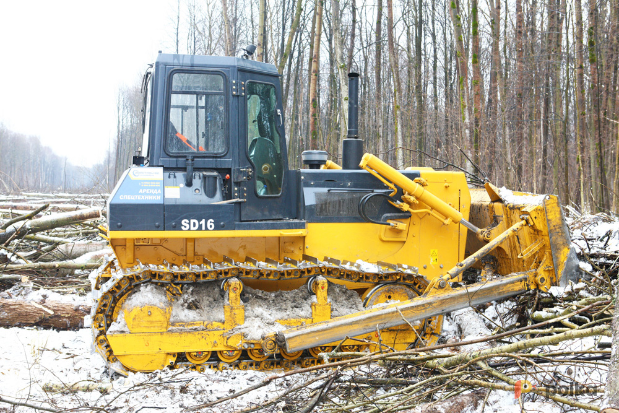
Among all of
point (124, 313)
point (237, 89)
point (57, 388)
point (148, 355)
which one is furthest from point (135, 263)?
point (237, 89)

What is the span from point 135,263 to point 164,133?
4.59 feet

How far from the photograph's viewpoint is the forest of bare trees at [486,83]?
13375 millimetres

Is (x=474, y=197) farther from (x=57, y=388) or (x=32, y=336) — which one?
(x=32, y=336)

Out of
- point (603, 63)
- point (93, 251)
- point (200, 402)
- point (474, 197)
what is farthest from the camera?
point (603, 63)

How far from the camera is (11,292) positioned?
25.3 ft

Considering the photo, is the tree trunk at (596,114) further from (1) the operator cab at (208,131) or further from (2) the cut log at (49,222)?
(2) the cut log at (49,222)

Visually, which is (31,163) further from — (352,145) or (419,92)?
(352,145)

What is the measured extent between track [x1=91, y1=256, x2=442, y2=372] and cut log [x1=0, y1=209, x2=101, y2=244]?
8.01 feet

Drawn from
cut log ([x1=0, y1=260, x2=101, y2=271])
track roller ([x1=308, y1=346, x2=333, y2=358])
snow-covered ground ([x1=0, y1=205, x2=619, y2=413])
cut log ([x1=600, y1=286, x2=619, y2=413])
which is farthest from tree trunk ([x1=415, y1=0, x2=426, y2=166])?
cut log ([x1=600, y1=286, x2=619, y2=413])

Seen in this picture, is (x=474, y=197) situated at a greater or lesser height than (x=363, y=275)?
greater

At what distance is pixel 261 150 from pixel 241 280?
1.39 metres

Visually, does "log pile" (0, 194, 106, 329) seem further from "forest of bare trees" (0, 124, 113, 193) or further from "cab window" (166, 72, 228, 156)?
"forest of bare trees" (0, 124, 113, 193)

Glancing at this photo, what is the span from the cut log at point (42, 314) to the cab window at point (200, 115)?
2.92m

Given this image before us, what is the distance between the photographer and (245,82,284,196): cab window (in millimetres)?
5223
